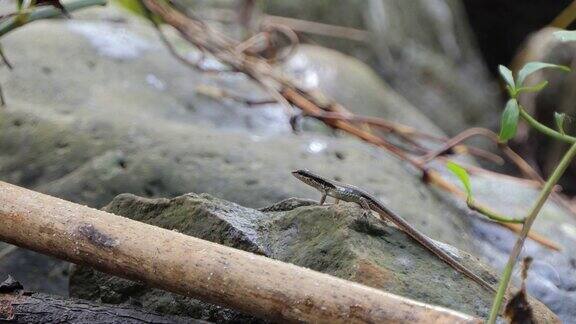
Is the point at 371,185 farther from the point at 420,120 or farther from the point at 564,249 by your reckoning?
the point at 420,120

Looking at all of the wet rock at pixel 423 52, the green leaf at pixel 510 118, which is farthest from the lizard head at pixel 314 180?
the wet rock at pixel 423 52

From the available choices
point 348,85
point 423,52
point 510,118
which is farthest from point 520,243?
point 423,52

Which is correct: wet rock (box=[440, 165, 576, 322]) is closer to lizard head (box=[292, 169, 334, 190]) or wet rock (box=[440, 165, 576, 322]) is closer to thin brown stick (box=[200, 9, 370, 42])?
lizard head (box=[292, 169, 334, 190])

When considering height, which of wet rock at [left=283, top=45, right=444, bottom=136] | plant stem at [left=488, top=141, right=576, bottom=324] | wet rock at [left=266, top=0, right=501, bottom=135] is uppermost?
plant stem at [left=488, top=141, right=576, bottom=324]

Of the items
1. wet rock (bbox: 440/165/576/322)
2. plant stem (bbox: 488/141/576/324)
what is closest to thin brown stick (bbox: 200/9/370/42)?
wet rock (bbox: 440/165/576/322)

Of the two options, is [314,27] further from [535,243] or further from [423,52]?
[535,243]

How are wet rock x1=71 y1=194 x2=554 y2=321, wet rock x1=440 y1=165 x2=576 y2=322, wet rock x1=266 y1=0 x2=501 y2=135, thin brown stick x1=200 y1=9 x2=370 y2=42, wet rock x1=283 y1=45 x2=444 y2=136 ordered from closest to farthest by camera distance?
wet rock x1=71 y1=194 x2=554 y2=321 < wet rock x1=440 y1=165 x2=576 y2=322 < wet rock x1=283 y1=45 x2=444 y2=136 < thin brown stick x1=200 y1=9 x2=370 y2=42 < wet rock x1=266 y1=0 x2=501 y2=135
